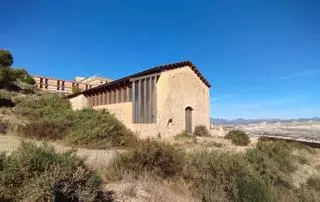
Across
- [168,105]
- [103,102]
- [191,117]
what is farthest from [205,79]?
[103,102]

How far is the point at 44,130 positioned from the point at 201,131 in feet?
35.4

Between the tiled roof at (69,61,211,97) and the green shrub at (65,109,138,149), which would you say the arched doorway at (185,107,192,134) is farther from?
the green shrub at (65,109,138,149)

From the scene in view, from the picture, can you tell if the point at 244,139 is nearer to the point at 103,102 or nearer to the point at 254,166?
the point at 254,166

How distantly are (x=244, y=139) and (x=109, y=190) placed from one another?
47.5 ft

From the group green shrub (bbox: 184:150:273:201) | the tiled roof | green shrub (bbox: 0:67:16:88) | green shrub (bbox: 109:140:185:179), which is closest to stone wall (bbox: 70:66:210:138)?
the tiled roof

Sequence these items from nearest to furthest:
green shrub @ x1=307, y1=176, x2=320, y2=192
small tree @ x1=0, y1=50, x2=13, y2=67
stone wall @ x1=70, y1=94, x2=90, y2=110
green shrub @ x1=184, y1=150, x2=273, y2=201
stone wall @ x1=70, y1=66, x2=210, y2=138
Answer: green shrub @ x1=184, y1=150, x2=273, y2=201, green shrub @ x1=307, y1=176, x2=320, y2=192, stone wall @ x1=70, y1=66, x2=210, y2=138, stone wall @ x1=70, y1=94, x2=90, y2=110, small tree @ x1=0, y1=50, x2=13, y2=67

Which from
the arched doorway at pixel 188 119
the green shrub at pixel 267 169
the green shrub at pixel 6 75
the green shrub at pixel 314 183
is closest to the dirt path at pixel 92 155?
the green shrub at pixel 267 169

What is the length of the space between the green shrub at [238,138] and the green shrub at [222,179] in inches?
400

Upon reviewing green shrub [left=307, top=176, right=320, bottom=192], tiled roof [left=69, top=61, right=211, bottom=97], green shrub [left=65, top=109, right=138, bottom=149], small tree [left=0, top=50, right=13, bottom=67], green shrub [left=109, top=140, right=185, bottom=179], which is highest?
small tree [left=0, top=50, right=13, bottom=67]

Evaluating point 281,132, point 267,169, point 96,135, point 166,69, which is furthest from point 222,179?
point 281,132

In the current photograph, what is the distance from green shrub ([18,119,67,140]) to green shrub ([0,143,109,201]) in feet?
28.4

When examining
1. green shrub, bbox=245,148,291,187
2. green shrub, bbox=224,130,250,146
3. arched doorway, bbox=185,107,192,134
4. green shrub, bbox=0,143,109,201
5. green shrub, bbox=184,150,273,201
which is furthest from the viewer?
arched doorway, bbox=185,107,192,134

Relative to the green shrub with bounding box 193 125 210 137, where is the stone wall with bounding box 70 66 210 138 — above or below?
above

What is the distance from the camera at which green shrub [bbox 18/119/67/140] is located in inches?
516
